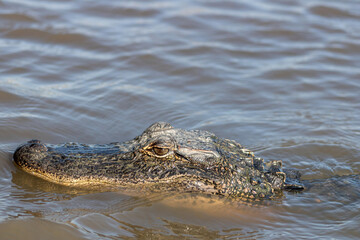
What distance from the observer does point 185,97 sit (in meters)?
7.65

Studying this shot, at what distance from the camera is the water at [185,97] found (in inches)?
188

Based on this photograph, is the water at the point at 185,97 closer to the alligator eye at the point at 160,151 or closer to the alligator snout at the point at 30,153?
the alligator snout at the point at 30,153

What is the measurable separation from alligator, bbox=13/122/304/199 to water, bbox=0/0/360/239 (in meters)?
0.18

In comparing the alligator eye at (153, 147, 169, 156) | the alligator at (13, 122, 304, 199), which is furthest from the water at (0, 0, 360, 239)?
the alligator eye at (153, 147, 169, 156)

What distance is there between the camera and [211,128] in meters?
6.83

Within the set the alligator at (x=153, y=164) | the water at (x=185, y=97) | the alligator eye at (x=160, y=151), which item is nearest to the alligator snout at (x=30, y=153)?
the alligator at (x=153, y=164)

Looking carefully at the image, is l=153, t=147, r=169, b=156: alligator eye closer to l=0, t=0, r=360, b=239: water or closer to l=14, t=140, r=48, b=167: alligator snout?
l=0, t=0, r=360, b=239: water

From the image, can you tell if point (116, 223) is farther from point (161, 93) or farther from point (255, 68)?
point (255, 68)

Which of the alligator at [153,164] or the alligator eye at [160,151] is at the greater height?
the alligator eye at [160,151]

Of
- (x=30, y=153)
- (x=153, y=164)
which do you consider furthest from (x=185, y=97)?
(x=30, y=153)

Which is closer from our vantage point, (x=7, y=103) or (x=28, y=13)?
(x=7, y=103)

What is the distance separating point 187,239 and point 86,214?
99 cm

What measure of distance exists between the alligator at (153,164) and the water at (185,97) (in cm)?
18

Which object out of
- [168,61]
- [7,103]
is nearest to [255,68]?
[168,61]
